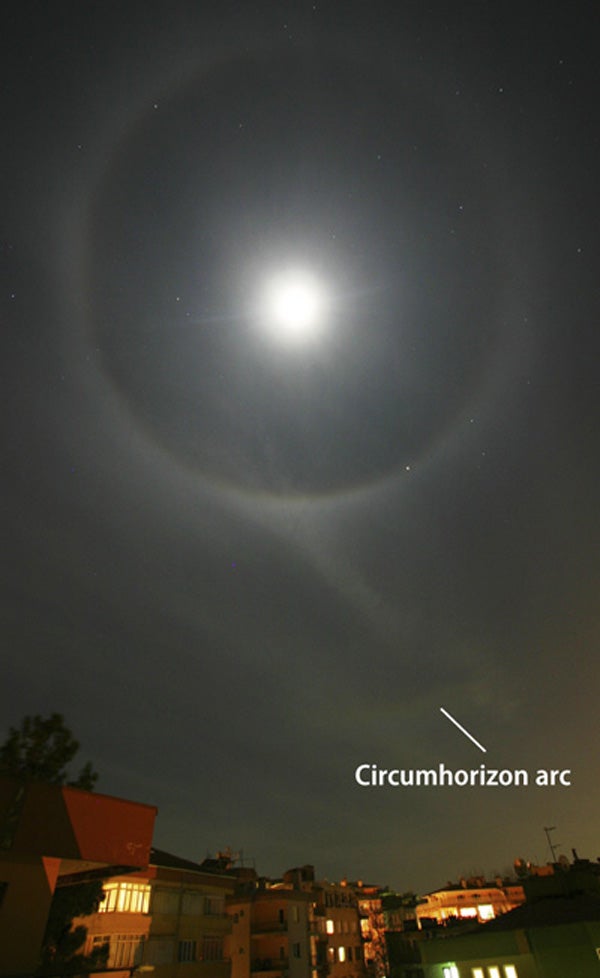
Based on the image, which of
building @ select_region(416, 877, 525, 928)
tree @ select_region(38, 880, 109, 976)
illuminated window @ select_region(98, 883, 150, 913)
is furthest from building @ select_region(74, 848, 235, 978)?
building @ select_region(416, 877, 525, 928)

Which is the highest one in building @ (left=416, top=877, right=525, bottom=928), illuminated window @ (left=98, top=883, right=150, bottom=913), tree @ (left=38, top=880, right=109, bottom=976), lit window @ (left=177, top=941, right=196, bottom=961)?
building @ (left=416, top=877, right=525, bottom=928)

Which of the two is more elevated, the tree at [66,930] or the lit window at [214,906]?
the lit window at [214,906]

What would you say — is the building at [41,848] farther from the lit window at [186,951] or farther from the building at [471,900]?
the building at [471,900]

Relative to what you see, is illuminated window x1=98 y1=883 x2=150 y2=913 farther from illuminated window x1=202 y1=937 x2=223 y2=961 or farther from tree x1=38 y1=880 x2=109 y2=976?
tree x1=38 y1=880 x2=109 y2=976

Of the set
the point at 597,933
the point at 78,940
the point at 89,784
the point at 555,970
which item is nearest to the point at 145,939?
the point at 78,940

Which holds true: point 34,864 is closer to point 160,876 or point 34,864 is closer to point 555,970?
point 160,876

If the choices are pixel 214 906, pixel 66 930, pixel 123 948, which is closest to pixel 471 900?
pixel 214 906

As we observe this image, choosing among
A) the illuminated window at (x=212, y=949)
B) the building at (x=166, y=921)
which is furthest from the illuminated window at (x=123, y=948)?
the illuminated window at (x=212, y=949)

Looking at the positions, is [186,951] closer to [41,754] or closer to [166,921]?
[166,921]
